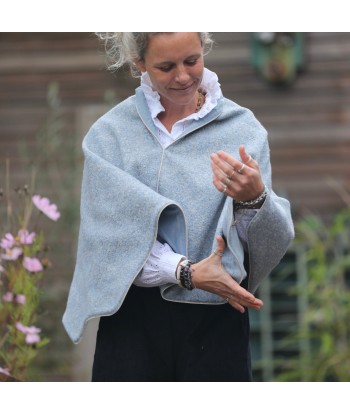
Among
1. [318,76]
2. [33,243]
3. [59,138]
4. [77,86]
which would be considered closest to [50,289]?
[59,138]

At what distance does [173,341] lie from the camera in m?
2.53

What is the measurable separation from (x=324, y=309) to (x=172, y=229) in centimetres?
296

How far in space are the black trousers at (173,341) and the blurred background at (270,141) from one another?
9.28 feet

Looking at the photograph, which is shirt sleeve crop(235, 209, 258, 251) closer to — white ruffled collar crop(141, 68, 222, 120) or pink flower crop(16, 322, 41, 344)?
white ruffled collar crop(141, 68, 222, 120)

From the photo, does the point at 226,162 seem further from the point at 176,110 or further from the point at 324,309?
the point at 324,309

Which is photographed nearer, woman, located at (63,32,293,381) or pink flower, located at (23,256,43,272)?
woman, located at (63,32,293,381)

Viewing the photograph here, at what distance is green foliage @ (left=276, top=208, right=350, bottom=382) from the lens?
5.20 meters

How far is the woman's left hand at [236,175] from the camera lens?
2336mm

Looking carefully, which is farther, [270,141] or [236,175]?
[270,141]

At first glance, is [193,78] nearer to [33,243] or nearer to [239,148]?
[239,148]

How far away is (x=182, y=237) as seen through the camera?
2482 mm

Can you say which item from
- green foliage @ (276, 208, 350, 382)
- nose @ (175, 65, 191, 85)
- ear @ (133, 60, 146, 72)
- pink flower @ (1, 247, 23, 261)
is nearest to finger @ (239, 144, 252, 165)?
nose @ (175, 65, 191, 85)

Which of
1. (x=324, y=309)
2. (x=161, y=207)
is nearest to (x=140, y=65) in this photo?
(x=161, y=207)

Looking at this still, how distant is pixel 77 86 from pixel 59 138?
1.64ft
